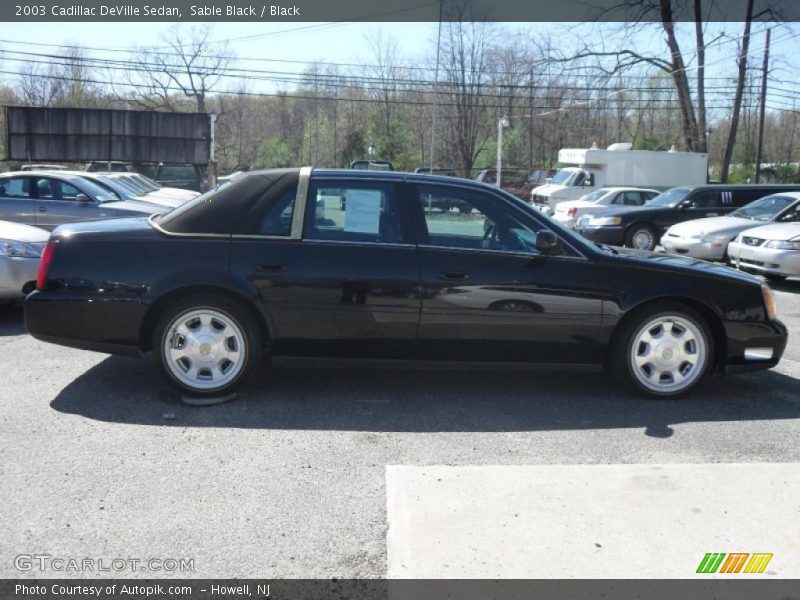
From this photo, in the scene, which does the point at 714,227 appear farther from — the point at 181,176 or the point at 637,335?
the point at 181,176

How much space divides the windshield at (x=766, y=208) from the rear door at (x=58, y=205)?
39.1 feet

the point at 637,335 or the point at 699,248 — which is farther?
the point at 699,248

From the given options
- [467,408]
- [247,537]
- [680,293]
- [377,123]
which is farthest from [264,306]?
[377,123]

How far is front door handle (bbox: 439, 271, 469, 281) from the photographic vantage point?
4902mm

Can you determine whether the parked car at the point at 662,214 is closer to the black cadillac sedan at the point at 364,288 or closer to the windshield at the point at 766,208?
the windshield at the point at 766,208

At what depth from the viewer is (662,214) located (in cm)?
1673

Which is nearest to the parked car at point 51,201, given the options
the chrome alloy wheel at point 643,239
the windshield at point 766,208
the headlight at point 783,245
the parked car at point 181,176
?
the headlight at point 783,245

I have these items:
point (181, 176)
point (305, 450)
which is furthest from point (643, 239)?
point (181, 176)

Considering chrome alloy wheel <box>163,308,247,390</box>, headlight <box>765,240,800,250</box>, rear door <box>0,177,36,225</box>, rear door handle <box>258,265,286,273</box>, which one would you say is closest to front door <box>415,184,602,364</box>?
rear door handle <box>258,265,286,273</box>

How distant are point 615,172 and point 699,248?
13.2 metres

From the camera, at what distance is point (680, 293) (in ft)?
16.6

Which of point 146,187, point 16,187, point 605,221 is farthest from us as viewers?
point 146,187

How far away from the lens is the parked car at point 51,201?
12.5 metres

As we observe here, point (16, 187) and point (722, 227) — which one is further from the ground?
point (16, 187)
